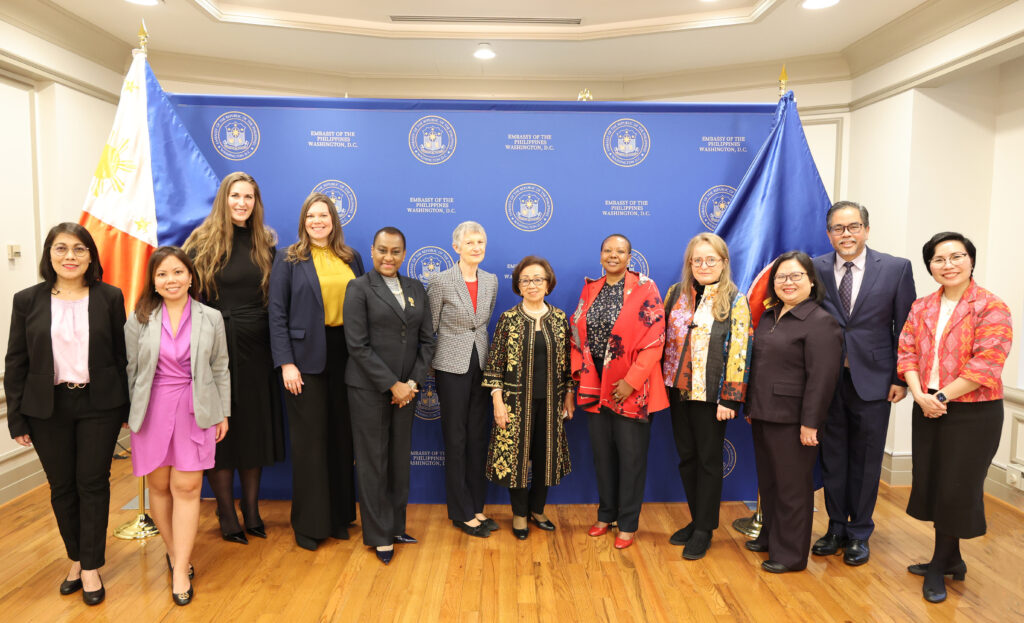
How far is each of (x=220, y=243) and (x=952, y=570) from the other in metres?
3.82

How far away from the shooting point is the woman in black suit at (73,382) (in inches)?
92.5

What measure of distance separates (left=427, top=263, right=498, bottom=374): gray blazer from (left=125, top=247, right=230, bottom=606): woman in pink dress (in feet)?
3.38

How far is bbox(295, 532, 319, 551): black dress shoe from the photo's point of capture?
3.01 meters

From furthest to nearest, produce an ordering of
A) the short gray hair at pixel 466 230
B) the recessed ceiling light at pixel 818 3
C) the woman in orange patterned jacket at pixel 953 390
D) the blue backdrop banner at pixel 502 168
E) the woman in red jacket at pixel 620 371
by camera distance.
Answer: the recessed ceiling light at pixel 818 3 < the blue backdrop banner at pixel 502 168 < the short gray hair at pixel 466 230 < the woman in red jacket at pixel 620 371 < the woman in orange patterned jacket at pixel 953 390

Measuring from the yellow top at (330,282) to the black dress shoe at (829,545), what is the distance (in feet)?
8.94

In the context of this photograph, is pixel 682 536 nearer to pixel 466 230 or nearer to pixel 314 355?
pixel 466 230

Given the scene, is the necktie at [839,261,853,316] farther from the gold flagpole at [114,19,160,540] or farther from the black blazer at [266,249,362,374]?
the gold flagpole at [114,19,160,540]

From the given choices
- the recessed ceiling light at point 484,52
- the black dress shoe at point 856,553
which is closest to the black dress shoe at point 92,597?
the black dress shoe at point 856,553

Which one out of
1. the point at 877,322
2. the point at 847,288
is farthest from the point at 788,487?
the point at 847,288

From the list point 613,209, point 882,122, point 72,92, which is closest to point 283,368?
point 613,209

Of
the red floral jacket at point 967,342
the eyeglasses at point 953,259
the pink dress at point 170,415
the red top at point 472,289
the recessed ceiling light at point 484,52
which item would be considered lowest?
the pink dress at point 170,415

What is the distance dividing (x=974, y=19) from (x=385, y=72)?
4.28 m

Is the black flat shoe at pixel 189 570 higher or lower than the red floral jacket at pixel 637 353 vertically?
lower

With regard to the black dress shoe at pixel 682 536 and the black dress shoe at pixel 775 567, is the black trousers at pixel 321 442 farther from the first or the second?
the black dress shoe at pixel 775 567
